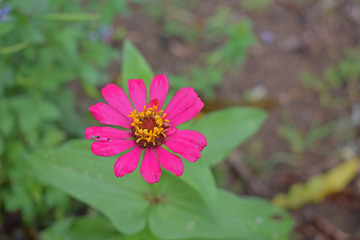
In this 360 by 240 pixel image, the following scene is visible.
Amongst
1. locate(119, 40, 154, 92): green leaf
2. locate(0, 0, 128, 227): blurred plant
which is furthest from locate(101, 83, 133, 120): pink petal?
locate(0, 0, 128, 227): blurred plant

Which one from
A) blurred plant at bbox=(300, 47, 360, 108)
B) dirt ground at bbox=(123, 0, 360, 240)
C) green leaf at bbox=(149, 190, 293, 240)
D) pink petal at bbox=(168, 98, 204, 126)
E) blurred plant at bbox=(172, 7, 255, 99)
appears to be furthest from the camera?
blurred plant at bbox=(300, 47, 360, 108)

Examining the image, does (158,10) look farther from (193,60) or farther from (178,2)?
(193,60)

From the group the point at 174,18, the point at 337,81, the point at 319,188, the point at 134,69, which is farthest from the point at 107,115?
the point at 337,81

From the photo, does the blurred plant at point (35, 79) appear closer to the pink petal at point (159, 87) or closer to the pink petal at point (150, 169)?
the pink petal at point (159, 87)

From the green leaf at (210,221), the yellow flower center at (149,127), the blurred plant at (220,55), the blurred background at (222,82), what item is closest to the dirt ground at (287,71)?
the blurred background at (222,82)

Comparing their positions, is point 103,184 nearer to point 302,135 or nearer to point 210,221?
point 210,221

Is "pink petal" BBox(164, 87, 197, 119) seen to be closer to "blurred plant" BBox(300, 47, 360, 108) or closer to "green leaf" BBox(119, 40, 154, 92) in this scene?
"green leaf" BBox(119, 40, 154, 92)

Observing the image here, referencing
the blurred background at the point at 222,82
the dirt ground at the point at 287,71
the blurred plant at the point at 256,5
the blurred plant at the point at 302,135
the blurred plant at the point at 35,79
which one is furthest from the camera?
the blurred plant at the point at 256,5

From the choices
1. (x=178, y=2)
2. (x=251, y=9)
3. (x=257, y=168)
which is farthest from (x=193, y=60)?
(x=257, y=168)
